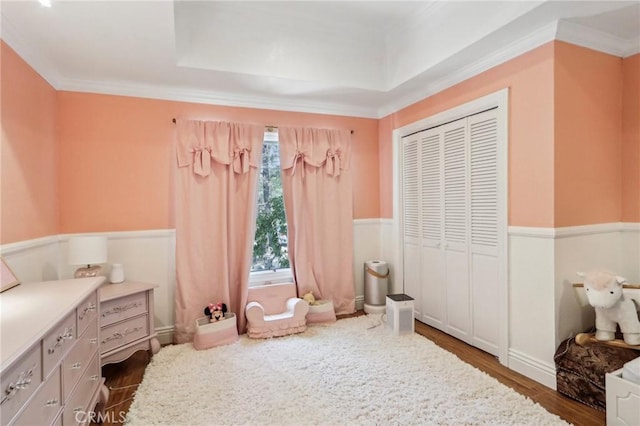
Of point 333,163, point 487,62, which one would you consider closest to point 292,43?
point 333,163

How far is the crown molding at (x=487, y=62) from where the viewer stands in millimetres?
2250

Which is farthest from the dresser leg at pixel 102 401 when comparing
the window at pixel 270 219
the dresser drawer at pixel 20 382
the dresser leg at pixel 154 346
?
the window at pixel 270 219

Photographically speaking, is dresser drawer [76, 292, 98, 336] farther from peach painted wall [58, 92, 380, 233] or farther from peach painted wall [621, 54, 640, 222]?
peach painted wall [621, 54, 640, 222]

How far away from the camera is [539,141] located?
232 centimetres

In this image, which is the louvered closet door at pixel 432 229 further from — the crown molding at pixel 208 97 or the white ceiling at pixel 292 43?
the crown molding at pixel 208 97

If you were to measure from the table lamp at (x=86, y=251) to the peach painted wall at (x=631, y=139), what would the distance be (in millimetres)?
4105

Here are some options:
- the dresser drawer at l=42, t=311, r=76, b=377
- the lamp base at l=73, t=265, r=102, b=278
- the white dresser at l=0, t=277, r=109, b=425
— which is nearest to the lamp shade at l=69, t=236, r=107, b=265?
the lamp base at l=73, t=265, r=102, b=278

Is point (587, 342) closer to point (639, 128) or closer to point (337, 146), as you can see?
point (639, 128)

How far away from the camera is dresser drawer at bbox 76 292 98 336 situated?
1.73 metres

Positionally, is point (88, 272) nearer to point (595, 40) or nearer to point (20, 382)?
point (20, 382)

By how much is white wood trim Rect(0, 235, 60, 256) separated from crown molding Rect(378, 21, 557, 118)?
11.5ft

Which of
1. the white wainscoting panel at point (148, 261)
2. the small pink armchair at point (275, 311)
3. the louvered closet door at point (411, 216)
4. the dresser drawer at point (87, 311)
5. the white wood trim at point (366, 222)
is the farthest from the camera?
the white wood trim at point (366, 222)

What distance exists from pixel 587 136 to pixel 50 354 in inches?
134

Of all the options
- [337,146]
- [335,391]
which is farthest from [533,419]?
[337,146]
